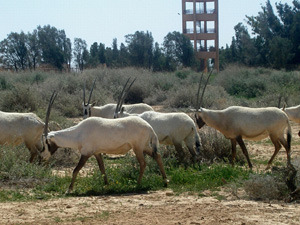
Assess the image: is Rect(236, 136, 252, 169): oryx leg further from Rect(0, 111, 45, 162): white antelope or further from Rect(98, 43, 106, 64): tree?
Rect(98, 43, 106, 64): tree

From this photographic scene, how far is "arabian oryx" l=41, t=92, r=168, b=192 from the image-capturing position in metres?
8.07

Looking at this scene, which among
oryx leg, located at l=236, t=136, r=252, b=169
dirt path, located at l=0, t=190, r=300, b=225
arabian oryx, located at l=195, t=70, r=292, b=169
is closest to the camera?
dirt path, located at l=0, t=190, r=300, b=225

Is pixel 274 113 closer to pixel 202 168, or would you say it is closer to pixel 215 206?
pixel 202 168

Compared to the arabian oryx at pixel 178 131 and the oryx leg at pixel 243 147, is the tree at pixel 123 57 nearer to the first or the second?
the arabian oryx at pixel 178 131

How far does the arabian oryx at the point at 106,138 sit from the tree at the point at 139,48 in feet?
121

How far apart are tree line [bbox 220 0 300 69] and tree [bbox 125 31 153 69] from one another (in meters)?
9.69

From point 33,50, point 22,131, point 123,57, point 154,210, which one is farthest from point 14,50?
point 154,210

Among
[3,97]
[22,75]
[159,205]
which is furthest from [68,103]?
[159,205]

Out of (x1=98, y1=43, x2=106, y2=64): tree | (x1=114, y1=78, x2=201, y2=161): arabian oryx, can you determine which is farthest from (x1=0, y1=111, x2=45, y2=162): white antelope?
(x1=98, y1=43, x2=106, y2=64): tree

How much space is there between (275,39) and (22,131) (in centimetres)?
3634

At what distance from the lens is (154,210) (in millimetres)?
6566

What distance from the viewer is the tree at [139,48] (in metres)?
44.9

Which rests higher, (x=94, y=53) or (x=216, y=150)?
(x=94, y=53)

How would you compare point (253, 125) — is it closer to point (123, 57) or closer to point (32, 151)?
point (32, 151)
